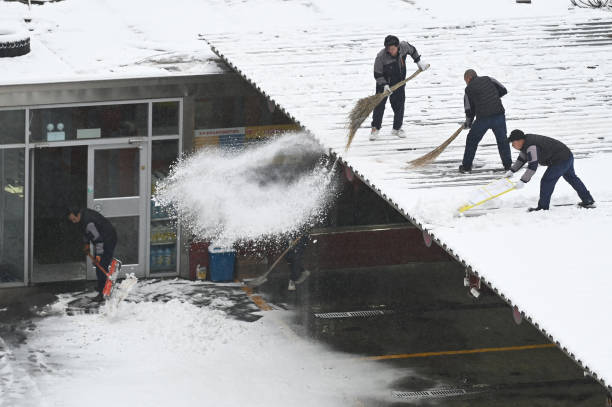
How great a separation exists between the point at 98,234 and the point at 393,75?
5.39 m

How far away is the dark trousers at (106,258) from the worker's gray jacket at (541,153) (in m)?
7.18

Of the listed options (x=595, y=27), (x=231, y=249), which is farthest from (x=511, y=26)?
(x=231, y=249)

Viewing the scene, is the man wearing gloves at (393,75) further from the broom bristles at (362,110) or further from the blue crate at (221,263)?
the blue crate at (221,263)

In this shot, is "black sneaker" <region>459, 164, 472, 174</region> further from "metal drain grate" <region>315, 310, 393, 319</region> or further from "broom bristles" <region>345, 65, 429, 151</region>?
"metal drain grate" <region>315, 310, 393, 319</region>

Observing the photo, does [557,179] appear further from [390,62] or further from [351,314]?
[351,314]

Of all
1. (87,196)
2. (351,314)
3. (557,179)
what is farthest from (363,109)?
(87,196)

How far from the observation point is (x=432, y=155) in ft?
59.9

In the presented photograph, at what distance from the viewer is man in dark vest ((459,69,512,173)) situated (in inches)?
707

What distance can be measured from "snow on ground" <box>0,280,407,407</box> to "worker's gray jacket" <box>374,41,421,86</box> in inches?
166

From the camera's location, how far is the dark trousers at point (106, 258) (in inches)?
833

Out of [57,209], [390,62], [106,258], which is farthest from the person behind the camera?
[57,209]

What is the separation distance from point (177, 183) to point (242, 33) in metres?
2.88

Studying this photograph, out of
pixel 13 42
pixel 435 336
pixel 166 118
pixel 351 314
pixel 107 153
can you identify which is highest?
pixel 13 42

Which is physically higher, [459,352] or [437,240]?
[437,240]
